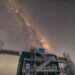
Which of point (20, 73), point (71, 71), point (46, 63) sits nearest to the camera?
point (20, 73)

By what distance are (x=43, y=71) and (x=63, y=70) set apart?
4.24ft

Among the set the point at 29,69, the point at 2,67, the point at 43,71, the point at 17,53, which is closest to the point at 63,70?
the point at 43,71

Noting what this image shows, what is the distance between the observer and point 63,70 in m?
9.55

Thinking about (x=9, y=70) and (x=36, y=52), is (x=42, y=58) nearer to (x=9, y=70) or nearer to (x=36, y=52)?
(x=36, y=52)

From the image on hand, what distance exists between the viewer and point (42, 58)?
365 inches

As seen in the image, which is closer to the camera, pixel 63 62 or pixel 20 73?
pixel 20 73

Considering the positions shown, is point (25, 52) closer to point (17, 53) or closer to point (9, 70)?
point (17, 53)

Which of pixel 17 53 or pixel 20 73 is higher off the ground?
pixel 17 53

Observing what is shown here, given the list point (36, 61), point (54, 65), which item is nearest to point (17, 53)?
point (36, 61)

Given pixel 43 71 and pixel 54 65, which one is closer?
pixel 43 71

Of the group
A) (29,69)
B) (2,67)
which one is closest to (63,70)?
(29,69)

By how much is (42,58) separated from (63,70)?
4.38 ft

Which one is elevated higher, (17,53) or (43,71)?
(17,53)

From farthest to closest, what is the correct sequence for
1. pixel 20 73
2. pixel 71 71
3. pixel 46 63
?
pixel 71 71 < pixel 46 63 < pixel 20 73
